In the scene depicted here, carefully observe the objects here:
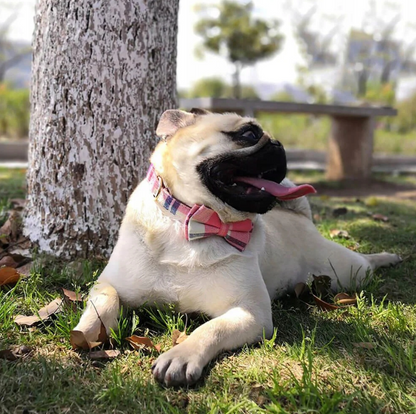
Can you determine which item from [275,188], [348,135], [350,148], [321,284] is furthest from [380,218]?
[348,135]

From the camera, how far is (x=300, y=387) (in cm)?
181

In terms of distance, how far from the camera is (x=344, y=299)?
9.37ft

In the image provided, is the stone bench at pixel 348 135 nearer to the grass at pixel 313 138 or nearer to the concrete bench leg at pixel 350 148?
the concrete bench leg at pixel 350 148

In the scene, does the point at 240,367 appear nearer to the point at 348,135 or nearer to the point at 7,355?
the point at 7,355

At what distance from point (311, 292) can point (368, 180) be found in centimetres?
634

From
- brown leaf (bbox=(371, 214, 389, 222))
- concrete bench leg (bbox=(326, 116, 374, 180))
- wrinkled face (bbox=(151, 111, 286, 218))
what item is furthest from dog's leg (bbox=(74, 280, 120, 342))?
concrete bench leg (bbox=(326, 116, 374, 180))

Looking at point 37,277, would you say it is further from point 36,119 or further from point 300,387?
point 300,387

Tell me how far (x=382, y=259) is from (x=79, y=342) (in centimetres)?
221

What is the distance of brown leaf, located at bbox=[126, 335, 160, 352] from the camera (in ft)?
7.22

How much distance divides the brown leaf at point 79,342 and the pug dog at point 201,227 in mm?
89

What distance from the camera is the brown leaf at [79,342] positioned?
212cm

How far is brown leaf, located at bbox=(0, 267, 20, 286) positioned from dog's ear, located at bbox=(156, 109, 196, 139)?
112 cm

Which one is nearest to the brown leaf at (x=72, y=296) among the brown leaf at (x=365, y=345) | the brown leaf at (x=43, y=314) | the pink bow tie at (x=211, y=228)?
the brown leaf at (x=43, y=314)

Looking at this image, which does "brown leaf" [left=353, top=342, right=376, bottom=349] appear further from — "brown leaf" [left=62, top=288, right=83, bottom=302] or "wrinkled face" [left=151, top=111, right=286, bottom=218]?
"brown leaf" [left=62, top=288, right=83, bottom=302]
